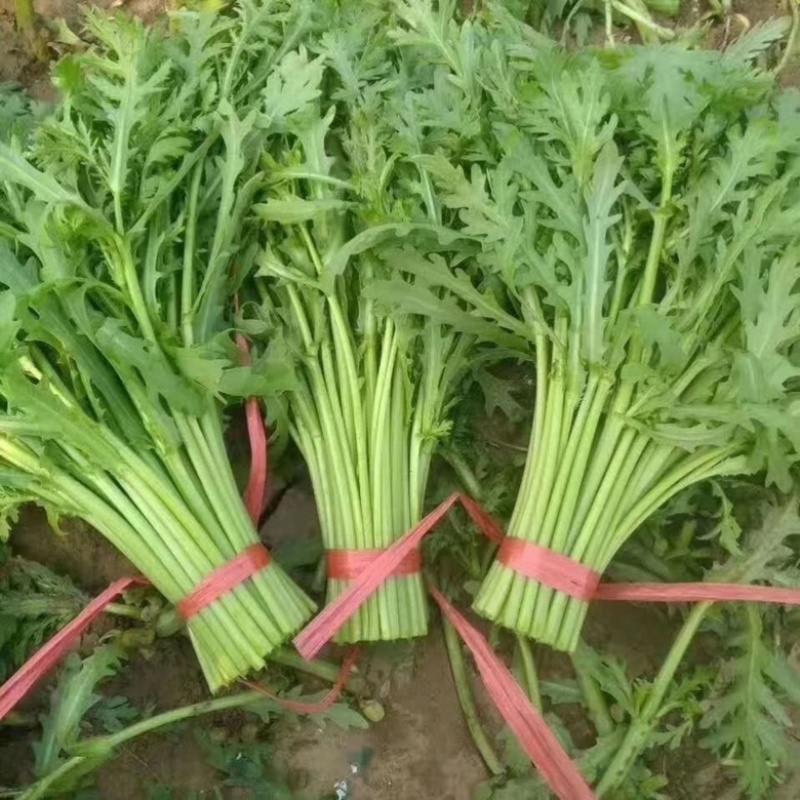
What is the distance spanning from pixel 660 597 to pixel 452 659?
0.34 metres

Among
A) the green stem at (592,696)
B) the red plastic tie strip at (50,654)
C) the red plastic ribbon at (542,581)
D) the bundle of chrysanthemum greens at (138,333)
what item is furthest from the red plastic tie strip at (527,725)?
the red plastic tie strip at (50,654)

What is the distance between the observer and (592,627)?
5.32 feet

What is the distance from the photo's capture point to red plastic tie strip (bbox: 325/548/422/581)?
57.4 inches

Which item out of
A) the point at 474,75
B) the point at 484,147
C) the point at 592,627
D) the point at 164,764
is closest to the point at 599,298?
the point at 484,147

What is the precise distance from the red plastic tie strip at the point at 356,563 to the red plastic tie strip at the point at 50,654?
0.31m

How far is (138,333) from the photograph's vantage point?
55.7 inches

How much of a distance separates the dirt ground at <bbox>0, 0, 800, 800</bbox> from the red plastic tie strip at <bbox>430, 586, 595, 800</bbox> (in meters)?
0.15

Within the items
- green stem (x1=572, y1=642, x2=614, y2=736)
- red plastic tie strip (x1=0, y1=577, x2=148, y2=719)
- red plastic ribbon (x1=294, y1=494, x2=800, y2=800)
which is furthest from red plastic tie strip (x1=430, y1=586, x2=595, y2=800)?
red plastic tie strip (x1=0, y1=577, x2=148, y2=719)

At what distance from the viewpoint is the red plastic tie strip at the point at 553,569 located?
54.8 inches

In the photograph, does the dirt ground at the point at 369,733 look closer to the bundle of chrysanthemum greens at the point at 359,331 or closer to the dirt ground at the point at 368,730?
the dirt ground at the point at 368,730

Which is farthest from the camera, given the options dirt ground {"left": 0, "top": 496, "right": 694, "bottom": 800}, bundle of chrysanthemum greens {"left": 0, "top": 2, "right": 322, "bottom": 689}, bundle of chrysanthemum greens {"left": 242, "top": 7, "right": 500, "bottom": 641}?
dirt ground {"left": 0, "top": 496, "right": 694, "bottom": 800}

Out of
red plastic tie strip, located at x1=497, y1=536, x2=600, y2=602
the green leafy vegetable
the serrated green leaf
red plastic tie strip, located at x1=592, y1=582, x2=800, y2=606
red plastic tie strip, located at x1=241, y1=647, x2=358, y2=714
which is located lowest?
red plastic tie strip, located at x1=241, y1=647, x2=358, y2=714

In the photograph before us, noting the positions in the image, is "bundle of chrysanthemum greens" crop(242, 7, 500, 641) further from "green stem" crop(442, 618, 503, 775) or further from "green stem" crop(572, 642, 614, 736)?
"green stem" crop(572, 642, 614, 736)

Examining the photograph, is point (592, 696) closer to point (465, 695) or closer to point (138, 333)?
point (465, 695)
